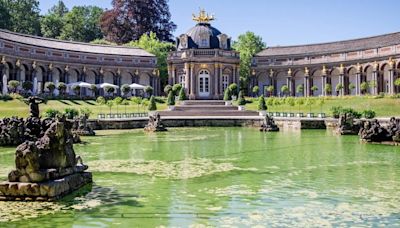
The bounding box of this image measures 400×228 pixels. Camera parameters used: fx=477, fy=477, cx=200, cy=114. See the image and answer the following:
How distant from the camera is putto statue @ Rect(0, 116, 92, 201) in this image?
Answer: 1012 centimetres

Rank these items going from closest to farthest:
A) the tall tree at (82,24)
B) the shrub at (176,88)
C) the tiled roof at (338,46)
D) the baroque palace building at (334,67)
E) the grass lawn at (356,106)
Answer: the grass lawn at (356,106) → the shrub at (176,88) → the baroque palace building at (334,67) → the tiled roof at (338,46) → the tall tree at (82,24)

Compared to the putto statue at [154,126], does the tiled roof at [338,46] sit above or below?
above

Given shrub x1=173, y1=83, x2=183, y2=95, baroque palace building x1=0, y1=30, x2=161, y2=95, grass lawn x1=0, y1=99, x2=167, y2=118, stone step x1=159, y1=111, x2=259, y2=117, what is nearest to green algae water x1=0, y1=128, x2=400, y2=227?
grass lawn x1=0, y1=99, x2=167, y2=118

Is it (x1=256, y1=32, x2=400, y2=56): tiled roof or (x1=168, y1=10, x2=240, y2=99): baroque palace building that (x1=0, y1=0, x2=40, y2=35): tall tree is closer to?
(x1=168, y1=10, x2=240, y2=99): baroque palace building

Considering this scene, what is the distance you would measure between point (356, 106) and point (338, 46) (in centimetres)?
2411

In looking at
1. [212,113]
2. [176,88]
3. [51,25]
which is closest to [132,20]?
[51,25]

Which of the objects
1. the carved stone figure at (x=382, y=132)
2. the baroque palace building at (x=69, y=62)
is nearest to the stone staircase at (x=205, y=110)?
the baroque palace building at (x=69, y=62)

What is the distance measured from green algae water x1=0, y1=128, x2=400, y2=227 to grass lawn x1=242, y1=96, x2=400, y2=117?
72.7 feet

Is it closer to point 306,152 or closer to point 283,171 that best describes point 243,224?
point 283,171

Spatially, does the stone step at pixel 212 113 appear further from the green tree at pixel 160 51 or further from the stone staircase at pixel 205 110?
the green tree at pixel 160 51

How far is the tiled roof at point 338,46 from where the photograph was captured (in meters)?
58.8

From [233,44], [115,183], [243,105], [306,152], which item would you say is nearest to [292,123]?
[243,105]

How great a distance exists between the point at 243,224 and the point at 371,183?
5.17 metres

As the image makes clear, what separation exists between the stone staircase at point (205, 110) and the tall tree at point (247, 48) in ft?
64.7
